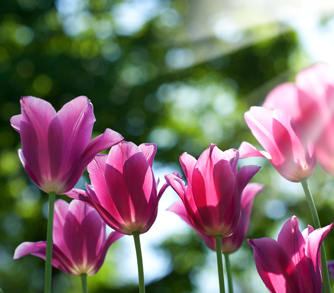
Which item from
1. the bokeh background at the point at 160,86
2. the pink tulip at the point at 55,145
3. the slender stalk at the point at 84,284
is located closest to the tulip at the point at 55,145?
the pink tulip at the point at 55,145

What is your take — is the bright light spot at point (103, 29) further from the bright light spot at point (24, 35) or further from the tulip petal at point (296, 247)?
the tulip petal at point (296, 247)

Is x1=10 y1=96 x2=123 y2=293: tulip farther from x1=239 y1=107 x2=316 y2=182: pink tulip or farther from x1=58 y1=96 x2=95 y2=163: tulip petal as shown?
x1=239 y1=107 x2=316 y2=182: pink tulip

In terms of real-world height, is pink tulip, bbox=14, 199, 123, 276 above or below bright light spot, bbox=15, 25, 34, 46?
below

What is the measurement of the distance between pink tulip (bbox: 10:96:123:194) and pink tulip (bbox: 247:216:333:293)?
0.52 feet

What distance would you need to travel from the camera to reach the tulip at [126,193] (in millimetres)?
340

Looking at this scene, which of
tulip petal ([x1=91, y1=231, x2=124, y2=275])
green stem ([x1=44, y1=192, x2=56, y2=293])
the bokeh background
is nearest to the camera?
green stem ([x1=44, y1=192, x2=56, y2=293])

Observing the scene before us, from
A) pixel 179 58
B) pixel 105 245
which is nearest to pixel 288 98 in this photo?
pixel 105 245

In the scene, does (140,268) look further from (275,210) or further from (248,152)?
(275,210)

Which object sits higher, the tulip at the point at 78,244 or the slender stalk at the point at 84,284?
the tulip at the point at 78,244

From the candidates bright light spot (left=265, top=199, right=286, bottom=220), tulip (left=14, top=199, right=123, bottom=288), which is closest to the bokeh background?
bright light spot (left=265, top=199, right=286, bottom=220)

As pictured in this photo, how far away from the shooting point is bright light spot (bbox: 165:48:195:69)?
18.8ft

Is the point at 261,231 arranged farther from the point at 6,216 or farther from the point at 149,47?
the point at 6,216

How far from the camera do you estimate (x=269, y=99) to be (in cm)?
33

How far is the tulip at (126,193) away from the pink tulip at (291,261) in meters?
0.10
